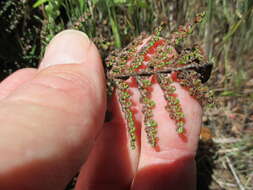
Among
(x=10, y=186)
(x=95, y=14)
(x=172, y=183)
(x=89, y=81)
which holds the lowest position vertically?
(x=172, y=183)

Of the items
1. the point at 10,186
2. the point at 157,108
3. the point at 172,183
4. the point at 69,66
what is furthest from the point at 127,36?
the point at 10,186

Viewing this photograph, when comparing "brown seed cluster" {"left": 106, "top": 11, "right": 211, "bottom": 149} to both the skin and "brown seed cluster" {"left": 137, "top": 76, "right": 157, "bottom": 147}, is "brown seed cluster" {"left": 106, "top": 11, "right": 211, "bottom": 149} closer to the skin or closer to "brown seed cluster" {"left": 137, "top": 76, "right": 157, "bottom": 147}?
"brown seed cluster" {"left": 137, "top": 76, "right": 157, "bottom": 147}

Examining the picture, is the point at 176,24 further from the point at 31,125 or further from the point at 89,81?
the point at 31,125

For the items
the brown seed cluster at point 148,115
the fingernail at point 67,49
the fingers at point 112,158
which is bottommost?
the fingers at point 112,158

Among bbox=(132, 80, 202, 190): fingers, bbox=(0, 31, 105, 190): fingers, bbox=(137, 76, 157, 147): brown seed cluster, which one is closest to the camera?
bbox=(0, 31, 105, 190): fingers

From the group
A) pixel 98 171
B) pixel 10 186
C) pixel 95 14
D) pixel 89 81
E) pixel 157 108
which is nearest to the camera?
pixel 10 186

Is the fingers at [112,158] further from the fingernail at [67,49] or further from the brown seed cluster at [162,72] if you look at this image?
the fingernail at [67,49]

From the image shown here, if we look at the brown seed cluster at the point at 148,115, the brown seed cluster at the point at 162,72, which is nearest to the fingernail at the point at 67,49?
the brown seed cluster at the point at 162,72

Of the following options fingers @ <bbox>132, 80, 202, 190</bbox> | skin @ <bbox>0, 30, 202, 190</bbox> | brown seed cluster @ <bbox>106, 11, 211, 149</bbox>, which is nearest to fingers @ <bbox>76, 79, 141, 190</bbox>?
skin @ <bbox>0, 30, 202, 190</bbox>
